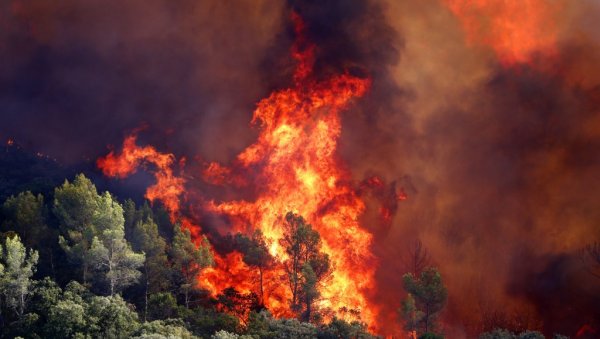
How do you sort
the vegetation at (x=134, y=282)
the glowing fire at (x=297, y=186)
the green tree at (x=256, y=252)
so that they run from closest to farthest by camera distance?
the vegetation at (x=134, y=282)
the green tree at (x=256, y=252)
the glowing fire at (x=297, y=186)

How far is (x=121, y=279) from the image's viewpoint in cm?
5156

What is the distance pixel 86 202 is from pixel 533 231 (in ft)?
180

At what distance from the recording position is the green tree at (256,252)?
59469 mm

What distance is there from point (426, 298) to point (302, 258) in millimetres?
14400

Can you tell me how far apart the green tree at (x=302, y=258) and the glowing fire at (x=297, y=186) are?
9.09 ft

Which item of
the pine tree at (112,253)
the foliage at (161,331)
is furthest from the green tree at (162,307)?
the foliage at (161,331)

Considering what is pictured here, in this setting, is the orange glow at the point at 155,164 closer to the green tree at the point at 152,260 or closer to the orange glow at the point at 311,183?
the orange glow at the point at 311,183

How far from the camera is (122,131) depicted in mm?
91625

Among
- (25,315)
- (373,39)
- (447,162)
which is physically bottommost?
(25,315)

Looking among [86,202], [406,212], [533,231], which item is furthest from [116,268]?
[533,231]

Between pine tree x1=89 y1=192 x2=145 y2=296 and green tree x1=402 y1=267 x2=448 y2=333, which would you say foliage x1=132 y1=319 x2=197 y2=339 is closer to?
pine tree x1=89 y1=192 x2=145 y2=296

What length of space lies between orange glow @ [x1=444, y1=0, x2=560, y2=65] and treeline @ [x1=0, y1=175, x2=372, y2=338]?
42.2 meters

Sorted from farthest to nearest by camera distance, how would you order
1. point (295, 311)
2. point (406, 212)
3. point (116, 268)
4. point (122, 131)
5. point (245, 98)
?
point (122, 131), point (245, 98), point (406, 212), point (295, 311), point (116, 268)

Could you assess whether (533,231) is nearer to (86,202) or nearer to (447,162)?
(447,162)
